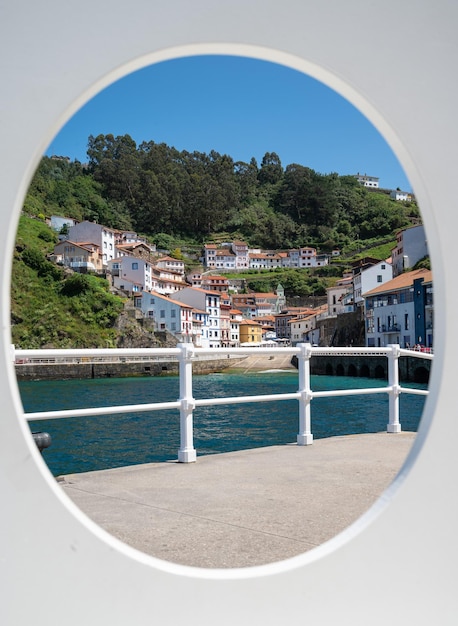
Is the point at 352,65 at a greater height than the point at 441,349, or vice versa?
the point at 352,65

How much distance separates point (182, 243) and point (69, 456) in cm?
8099

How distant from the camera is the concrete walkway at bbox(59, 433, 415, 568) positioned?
2.50 metres

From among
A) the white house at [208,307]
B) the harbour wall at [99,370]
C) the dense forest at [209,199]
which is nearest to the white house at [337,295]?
the white house at [208,307]

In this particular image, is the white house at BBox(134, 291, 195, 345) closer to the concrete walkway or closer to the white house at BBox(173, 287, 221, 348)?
the white house at BBox(173, 287, 221, 348)

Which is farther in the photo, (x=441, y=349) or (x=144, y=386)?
(x=144, y=386)

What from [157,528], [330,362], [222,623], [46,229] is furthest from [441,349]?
[46,229]

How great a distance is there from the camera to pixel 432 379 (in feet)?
5.74

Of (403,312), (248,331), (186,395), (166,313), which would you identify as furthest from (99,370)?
(186,395)

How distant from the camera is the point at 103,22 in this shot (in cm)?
166

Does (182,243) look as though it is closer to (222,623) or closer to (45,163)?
(45,163)

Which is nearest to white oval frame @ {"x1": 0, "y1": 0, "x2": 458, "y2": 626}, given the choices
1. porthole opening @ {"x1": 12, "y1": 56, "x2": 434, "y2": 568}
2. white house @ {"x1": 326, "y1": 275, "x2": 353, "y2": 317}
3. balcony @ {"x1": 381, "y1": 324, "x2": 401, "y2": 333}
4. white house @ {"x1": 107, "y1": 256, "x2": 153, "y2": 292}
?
porthole opening @ {"x1": 12, "y1": 56, "x2": 434, "y2": 568}

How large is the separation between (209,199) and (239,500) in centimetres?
9630

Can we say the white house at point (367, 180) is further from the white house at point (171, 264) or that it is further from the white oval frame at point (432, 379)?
the white oval frame at point (432, 379)

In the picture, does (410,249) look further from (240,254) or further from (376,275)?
(240,254)
